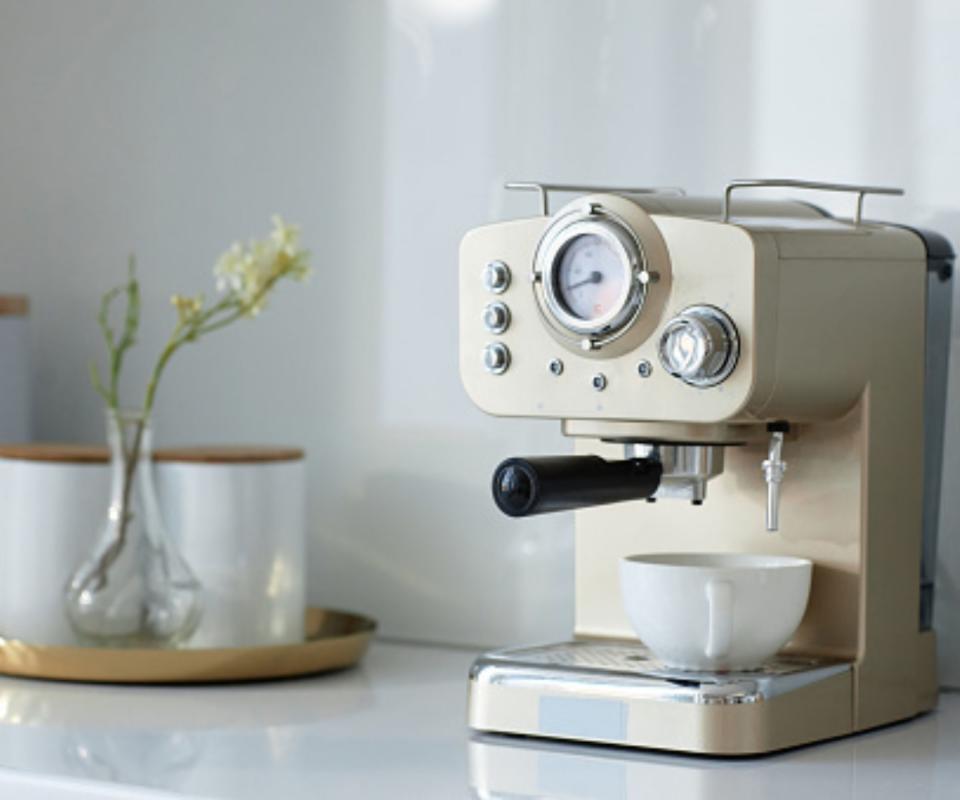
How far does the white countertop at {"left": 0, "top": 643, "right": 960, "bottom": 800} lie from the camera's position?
89 cm

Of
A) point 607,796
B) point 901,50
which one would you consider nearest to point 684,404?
point 607,796

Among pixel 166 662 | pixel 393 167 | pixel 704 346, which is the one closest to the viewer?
pixel 704 346

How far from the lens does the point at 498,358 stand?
99 centimetres

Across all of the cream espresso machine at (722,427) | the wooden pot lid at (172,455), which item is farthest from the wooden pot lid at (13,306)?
the cream espresso machine at (722,427)

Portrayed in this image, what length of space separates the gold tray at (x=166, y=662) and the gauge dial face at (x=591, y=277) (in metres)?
0.38

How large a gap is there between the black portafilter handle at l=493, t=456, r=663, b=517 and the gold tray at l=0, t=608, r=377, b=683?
0.34 meters

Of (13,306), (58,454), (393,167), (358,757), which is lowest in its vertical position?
(358,757)

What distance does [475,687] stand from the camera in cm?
102

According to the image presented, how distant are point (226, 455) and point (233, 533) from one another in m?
0.06

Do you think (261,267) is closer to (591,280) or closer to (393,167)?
(393,167)

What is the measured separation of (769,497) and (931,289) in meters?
0.17

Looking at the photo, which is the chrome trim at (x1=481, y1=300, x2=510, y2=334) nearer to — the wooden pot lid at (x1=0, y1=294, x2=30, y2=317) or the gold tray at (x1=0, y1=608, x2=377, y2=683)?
the gold tray at (x1=0, y1=608, x2=377, y2=683)

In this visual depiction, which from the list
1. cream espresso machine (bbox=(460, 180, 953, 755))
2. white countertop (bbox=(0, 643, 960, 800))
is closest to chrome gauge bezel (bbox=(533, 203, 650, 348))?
cream espresso machine (bbox=(460, 180, 953, 755))

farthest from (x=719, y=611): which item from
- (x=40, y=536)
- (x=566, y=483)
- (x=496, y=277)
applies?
(x=40, y=536)
